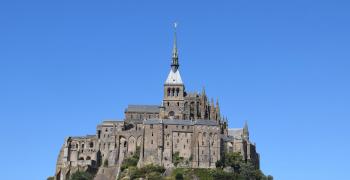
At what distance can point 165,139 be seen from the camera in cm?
13262

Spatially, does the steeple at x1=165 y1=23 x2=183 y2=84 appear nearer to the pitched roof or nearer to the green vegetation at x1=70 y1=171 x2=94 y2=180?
the pitched roof

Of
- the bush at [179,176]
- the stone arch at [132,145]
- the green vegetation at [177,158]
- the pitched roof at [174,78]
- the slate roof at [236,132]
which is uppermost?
the pitched roof at [174,78]

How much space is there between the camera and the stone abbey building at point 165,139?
432 feet

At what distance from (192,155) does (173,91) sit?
16.6 m

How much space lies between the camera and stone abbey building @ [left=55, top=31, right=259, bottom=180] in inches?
5189

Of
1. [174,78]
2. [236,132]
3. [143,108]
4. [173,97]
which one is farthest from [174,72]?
[236,132]

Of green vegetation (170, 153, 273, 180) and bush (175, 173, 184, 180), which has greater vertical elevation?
green vegetation (170, 153, 273, 180)

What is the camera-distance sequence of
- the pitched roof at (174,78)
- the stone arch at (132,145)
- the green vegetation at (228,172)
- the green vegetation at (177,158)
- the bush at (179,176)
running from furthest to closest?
the pitched roof at (174,78), the stone arch at (132,145), the green vegetation at (177,158), the green vegetation at (228,172), the bush at (179,176)

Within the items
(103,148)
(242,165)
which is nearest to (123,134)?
(103,148)

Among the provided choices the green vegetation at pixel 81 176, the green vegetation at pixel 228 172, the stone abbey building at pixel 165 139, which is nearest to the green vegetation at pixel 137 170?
the stone abbey building at pixel 165 139

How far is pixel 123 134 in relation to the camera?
450 ft

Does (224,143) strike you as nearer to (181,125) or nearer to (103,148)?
(181,125)

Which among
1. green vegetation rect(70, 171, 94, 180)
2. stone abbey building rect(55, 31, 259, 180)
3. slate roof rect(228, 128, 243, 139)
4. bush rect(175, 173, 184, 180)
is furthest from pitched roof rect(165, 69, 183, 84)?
green vegetation rect(70, 171, 94, 180)

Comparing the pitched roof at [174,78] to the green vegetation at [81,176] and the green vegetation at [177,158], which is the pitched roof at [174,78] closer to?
the green vegetation at [177,158]
